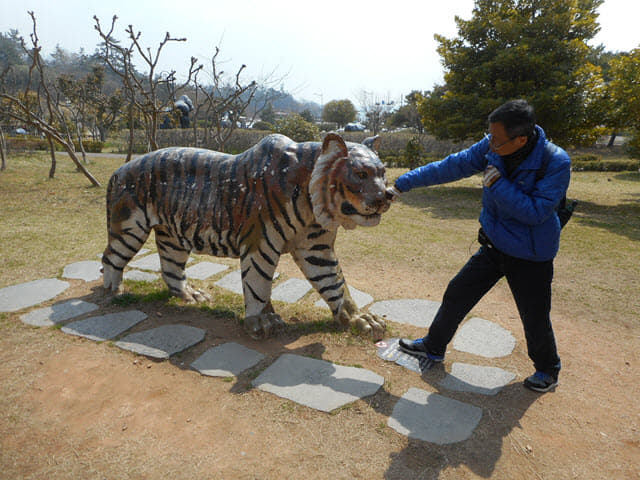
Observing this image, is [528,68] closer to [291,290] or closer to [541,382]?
[291,290]

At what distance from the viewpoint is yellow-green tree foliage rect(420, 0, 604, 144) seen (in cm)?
1178

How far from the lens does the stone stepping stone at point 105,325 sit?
12.4 feet

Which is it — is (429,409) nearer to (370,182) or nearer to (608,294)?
(370,182)

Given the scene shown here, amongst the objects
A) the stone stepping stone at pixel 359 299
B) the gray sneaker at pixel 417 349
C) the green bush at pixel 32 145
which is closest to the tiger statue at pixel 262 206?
the gray sneaker at pixel 417 349

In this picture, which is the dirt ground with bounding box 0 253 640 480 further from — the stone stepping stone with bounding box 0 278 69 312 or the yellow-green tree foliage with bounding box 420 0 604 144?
the yellow-green tree foliage with bounding box 420 0 604 144

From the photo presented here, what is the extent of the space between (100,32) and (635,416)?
45.4 feet

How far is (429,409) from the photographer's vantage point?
109 inches

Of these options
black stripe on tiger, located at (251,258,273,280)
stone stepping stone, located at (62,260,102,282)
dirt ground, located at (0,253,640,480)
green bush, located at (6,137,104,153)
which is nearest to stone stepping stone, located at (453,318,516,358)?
dirt ground, located at (0,253,640,480)

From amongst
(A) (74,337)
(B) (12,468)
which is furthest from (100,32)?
(B) (12,468)

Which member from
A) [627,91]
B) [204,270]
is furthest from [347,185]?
[627,91]

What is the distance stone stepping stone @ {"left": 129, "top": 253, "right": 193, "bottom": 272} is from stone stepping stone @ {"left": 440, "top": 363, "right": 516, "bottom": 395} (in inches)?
160

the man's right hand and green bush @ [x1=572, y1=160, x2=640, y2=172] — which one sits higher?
green bush @ [x1=572, y1=160, x2=640, y2=172]

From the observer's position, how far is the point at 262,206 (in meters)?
3.45

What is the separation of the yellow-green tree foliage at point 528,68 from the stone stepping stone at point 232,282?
10.2 metres
